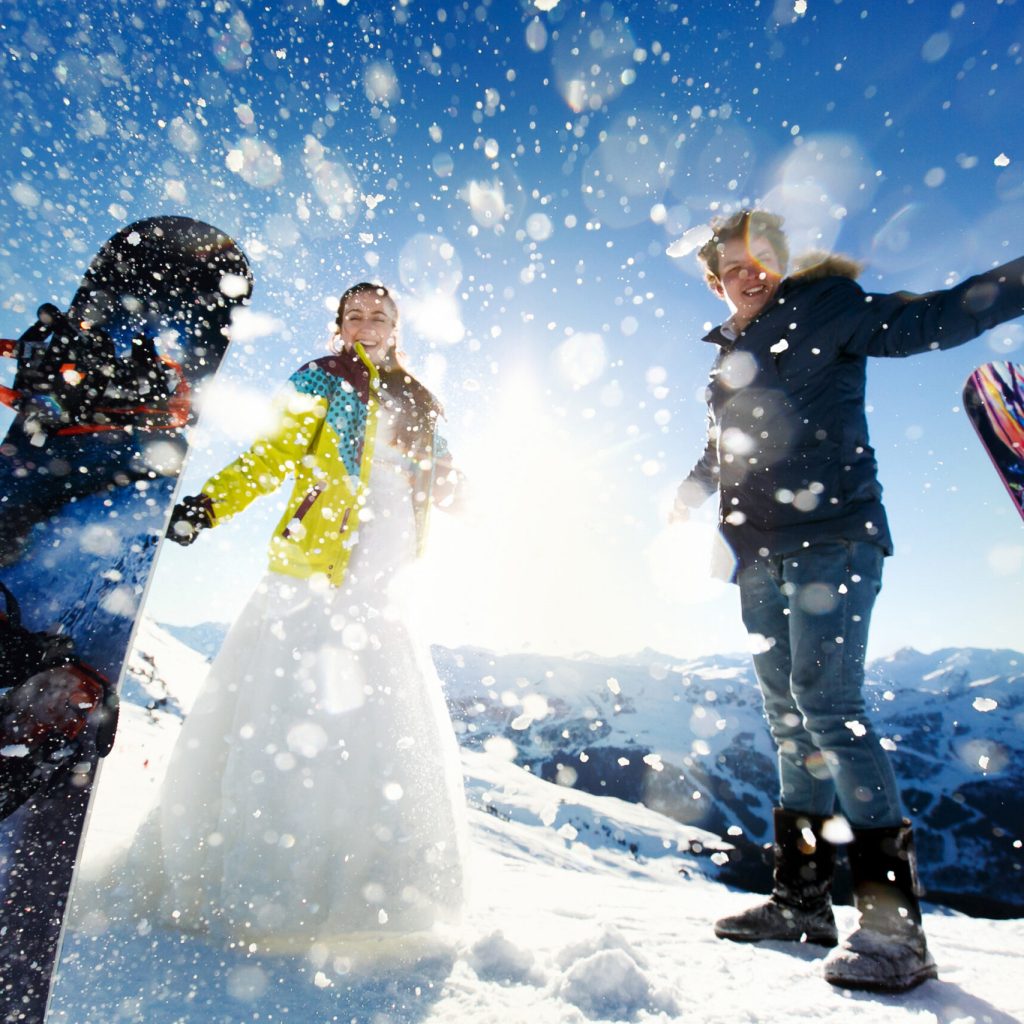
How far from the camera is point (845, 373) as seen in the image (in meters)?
2.25

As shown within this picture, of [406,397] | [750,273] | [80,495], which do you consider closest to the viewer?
[80,495]

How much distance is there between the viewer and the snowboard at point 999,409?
2.56 metres

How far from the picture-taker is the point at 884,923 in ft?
5.85

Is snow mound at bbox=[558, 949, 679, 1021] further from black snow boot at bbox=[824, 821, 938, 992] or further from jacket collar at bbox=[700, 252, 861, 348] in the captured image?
jacket collar at bbox=[700, 252, 861, 348]

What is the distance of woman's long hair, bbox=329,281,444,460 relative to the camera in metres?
2.80

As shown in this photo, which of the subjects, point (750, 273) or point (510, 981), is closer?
point (510, 981)

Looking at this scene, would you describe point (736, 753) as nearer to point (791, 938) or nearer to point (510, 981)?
point (791, 938)

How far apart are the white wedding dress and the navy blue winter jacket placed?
63.5 inches

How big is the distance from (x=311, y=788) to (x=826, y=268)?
116 inches

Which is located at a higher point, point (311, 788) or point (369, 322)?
point (369, 322)

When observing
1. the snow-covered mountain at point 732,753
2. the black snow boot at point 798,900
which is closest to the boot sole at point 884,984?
the black snow boot at point 798,900

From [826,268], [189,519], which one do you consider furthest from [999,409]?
[189,519]

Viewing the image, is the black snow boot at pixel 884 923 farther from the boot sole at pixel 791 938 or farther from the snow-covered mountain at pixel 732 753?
the snow-covered mountain at pixel 732 753

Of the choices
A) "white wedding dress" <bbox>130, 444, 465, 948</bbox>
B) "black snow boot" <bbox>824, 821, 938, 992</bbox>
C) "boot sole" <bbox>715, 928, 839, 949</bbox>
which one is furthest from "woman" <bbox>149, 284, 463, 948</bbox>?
"black snow boot" <bbox>824, 821, 938, 992</bbox>
